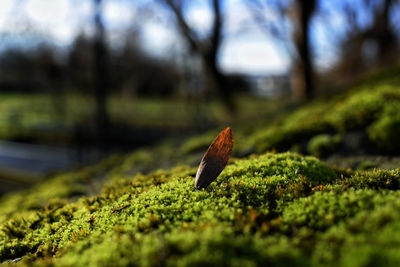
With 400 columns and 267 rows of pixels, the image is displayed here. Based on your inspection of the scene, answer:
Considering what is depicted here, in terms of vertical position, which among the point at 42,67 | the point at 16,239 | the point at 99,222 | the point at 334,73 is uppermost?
the point at 42,67

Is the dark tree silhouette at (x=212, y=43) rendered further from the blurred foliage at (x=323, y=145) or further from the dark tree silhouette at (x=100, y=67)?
the blurred foliage at (x=323, y=145)

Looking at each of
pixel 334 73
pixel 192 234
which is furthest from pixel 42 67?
pixel 192 234

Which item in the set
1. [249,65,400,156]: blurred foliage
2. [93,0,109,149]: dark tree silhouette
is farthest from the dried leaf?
[93,0,109,149]: dark tree silhouette

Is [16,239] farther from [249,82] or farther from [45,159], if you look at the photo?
[249,82]

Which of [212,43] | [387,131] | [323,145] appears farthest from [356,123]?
[212,43]

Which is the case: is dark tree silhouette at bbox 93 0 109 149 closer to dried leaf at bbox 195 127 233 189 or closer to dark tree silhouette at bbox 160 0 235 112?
dark tree silhouette at bbox 160 0 235 112

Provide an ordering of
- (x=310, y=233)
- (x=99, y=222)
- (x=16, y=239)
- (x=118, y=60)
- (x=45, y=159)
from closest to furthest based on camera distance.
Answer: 1. (x=310, y=233)
2. (x=99, y=222)
3. (x=16, y=239)
4. (x=45, y=159)
5. (x=118, y=60)

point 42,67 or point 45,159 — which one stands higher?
point 42,67

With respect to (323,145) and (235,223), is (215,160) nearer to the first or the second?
(235,223)
